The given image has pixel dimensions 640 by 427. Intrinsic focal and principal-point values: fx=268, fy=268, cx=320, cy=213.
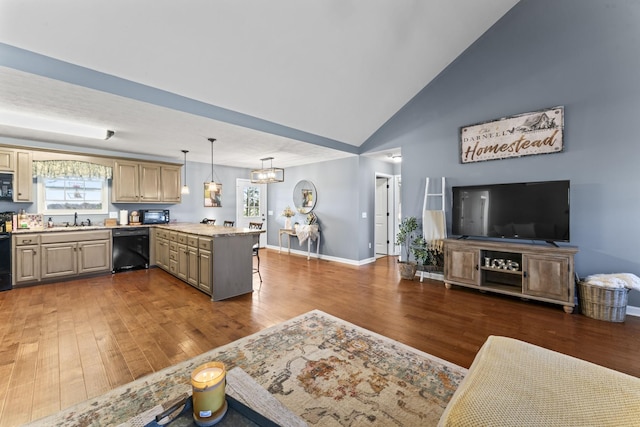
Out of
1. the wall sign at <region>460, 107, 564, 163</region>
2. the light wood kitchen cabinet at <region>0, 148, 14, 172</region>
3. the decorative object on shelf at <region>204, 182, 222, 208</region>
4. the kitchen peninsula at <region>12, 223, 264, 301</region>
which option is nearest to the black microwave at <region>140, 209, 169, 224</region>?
the kitchen peninsula at <region>12, 223, 264, 301</region>

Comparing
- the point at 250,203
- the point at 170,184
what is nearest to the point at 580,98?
the point at 250,203

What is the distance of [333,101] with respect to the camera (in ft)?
14.2

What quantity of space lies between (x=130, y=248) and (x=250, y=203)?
333cm

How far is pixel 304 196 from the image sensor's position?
23.4ft

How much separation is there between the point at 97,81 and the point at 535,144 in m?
5.45

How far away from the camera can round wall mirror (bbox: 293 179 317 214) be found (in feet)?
22.7

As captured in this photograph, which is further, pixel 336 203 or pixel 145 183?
pixel 336 203

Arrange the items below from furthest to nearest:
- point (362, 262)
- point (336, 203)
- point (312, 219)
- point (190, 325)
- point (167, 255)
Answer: point (312, 219) < point (336, 203) < point (362, 262) < point (167, 255) < point (190, 325)

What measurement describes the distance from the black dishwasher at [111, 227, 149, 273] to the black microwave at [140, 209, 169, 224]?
0.29 m

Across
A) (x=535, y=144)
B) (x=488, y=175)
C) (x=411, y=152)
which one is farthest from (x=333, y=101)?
(x=535, y=144)

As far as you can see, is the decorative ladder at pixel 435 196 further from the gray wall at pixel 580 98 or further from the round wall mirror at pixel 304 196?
the round wall mirror at pixel 304 196

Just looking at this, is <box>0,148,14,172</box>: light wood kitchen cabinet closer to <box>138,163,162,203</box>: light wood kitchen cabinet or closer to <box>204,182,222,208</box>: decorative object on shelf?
<box>138,163,162,203</box>: light wood kitchen cabinet

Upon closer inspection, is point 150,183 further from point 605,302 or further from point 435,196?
point 605,302

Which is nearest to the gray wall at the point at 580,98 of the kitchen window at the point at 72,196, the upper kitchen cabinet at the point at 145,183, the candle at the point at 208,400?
the candle at the point at 208,400
